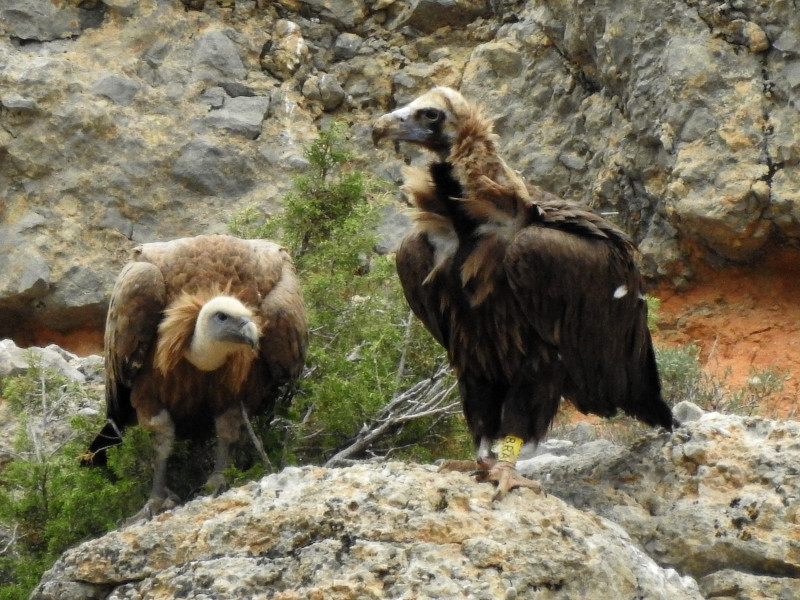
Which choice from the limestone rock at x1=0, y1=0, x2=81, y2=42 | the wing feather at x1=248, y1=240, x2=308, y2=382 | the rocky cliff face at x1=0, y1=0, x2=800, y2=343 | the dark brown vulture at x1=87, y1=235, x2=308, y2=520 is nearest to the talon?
the dark brown vulture at x1=87, y1=235, x2=308, y2=520

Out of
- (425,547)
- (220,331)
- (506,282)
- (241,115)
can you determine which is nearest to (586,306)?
(506,282)

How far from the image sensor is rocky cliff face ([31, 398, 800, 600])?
11.9 feet

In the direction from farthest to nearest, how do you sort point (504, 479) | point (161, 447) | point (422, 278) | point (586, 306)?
Answer: point (161, 447) < point (422, 278) < point (586, 306) < point (504, 479)

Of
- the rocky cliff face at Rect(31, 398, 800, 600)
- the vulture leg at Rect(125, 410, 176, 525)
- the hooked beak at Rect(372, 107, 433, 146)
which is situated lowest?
the vulture leg at Rect(125, 410, 176, 525)

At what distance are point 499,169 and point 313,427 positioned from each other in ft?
8.06

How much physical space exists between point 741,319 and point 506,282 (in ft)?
24.4

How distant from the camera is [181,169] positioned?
1295cm

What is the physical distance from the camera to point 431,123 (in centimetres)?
520

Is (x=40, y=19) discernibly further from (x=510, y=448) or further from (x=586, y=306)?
(x=510, y=448)

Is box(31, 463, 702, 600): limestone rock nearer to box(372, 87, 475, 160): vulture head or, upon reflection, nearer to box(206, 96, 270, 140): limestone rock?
box(372, 87, 475, 160): vulture head

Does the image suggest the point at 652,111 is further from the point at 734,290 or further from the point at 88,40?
the point at 88,40

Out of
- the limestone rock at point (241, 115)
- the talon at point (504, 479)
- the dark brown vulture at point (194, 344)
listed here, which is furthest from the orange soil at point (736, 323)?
the talon at point (504, 479)

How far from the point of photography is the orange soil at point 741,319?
11406 millimetres

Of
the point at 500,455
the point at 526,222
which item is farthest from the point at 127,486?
the point at 526,222
